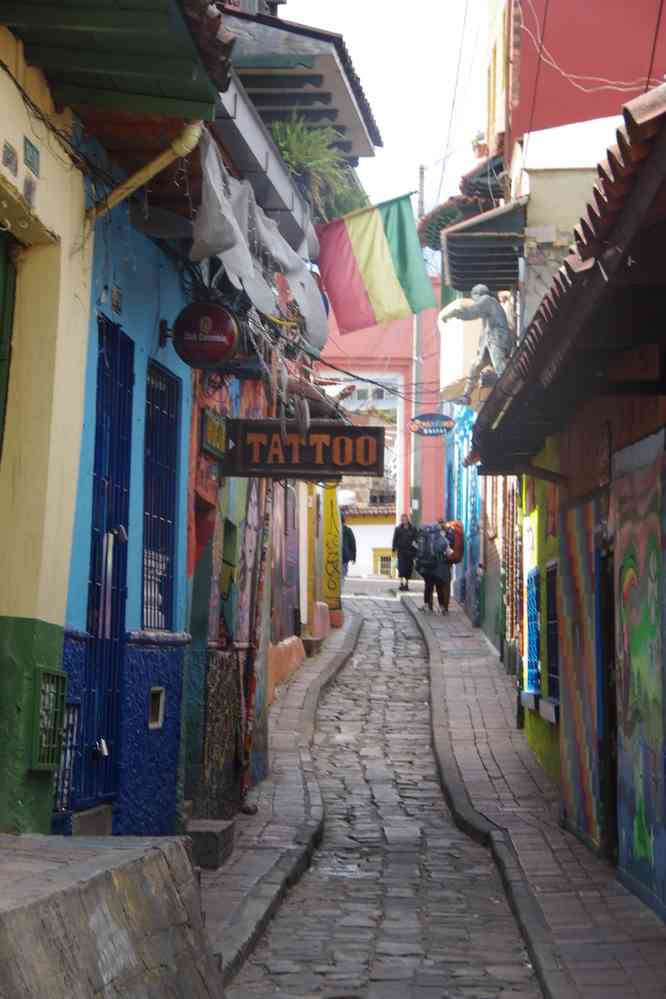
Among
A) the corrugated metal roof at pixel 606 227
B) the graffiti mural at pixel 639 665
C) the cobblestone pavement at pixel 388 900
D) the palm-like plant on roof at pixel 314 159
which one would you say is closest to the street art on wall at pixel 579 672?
the cobblestone pavement at pixel 388 900

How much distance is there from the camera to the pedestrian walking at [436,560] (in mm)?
26234

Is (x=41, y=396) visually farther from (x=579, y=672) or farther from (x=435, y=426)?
(x=435, y=426)

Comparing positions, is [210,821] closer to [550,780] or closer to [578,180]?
[550,780]

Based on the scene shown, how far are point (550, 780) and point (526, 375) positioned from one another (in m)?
5.88

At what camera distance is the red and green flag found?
13.1m

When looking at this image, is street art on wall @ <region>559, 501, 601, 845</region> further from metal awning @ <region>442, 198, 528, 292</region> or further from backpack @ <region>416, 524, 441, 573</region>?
backpack @ <region>416, 524, 441, 573</region>

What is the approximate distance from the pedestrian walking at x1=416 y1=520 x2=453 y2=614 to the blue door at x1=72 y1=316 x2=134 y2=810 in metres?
17.0

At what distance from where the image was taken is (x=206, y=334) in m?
10.2

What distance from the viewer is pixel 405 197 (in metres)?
13.1

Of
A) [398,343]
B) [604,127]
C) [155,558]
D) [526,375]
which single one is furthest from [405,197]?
[398,343]

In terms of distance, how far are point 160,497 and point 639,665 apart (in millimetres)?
3565

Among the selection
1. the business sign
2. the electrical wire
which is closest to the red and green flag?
the business sign

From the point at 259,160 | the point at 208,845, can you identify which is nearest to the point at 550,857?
the point at 208,845

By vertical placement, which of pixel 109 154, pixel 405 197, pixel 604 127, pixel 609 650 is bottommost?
pixel 609 650
